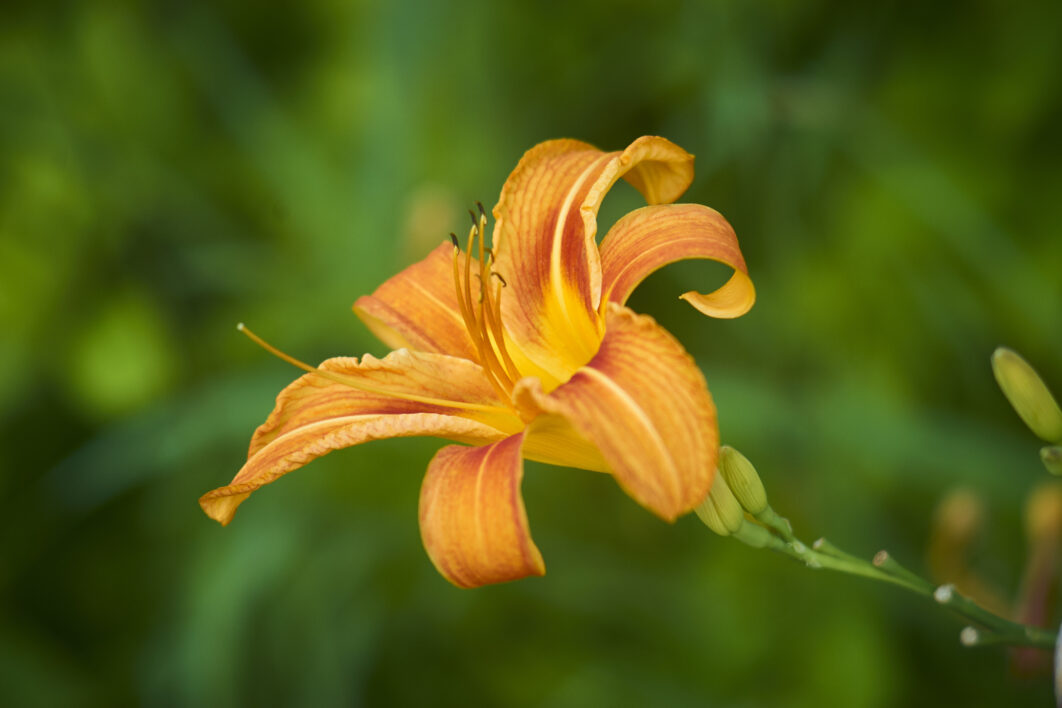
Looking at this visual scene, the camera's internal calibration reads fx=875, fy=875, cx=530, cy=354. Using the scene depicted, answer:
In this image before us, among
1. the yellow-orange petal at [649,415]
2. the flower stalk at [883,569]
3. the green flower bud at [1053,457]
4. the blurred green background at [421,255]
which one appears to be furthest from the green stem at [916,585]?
the blurred green background at [421,255]

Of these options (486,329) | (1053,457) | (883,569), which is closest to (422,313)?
(486,329)

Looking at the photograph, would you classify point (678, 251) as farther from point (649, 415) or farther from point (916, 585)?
point (916, 585)

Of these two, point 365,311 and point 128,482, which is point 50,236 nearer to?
point 128,482

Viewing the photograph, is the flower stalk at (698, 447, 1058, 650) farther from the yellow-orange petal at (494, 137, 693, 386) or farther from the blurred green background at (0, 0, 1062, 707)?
the blurred green background at (0, 0, 1062, 707)

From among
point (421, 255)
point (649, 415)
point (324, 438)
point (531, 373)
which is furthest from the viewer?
point (421, 255)

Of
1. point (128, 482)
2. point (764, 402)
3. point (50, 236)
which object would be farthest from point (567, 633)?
point (50, 236)

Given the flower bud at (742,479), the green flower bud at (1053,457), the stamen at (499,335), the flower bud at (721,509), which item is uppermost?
the green flower bud at (1053,457)

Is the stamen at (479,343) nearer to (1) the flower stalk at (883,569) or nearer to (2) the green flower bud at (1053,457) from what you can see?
(1) the flower stalk at (883,569)
